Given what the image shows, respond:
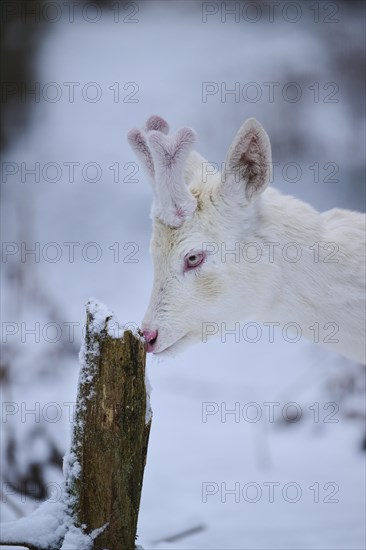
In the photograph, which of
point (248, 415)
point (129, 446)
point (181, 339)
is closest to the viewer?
point (129, 446)

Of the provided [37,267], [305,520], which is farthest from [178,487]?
[37,267]

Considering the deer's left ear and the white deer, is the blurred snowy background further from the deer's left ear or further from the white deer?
the deer's left ear

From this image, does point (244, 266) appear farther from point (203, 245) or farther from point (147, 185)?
point (147, 185)

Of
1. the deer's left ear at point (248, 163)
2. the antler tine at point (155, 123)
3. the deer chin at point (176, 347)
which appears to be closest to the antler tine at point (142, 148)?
the antler tine at point (155, 123)

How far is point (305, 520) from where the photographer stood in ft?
12.6

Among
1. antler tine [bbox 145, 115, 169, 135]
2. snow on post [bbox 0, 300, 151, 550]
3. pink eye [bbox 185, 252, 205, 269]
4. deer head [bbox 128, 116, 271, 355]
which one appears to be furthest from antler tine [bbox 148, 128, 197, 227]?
snow on post [bbox 0, 300, 151, 550]

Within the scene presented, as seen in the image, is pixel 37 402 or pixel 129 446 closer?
pixel 129 446

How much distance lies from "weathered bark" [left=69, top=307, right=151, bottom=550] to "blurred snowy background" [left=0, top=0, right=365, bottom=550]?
2357mm

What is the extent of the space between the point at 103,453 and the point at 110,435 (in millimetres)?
60

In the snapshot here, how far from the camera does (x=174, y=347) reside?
320 centimetres

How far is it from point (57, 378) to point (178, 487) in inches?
65.4

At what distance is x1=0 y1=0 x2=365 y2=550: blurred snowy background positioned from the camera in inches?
213

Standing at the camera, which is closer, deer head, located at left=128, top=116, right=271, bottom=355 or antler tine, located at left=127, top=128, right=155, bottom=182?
deer head, located at left=128, top=116, right=271, bottom=355

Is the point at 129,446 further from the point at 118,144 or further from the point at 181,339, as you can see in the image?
the point at 118,144
